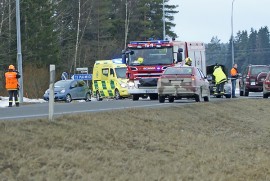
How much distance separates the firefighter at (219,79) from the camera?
31766 mm

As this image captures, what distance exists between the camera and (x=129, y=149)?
1306 centimetres

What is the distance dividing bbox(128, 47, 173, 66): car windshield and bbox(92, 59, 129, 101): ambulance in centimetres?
887

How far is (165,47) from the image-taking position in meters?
30.7

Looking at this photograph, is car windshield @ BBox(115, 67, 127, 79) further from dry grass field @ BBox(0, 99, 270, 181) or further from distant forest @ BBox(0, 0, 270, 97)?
dry grass field @ BBox(0, 99, 270, 181)

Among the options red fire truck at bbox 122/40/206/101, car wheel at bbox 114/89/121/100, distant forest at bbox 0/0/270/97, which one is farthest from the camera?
distant forest at bbox 0/0/270/97

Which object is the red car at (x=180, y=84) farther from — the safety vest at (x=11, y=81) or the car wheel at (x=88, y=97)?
the car wheel at (x=88, y=97)

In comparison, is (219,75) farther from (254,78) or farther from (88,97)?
(88,97)

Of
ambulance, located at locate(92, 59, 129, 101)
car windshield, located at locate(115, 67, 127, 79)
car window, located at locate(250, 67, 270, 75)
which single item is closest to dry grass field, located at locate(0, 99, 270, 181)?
car window, located at locate(250, 67, 270, 75)

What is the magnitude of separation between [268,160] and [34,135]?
496 centimetres

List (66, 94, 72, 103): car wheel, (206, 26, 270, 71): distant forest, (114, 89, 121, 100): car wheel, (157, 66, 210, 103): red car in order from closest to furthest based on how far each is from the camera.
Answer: (157, 66, 210, 103): red car, (66, 94, 72, 103): car wheel, (114, 89, 121, 100): car wheel, (206, 26, 270, 71): distant forest

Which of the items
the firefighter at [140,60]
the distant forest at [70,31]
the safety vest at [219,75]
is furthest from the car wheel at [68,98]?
the safety vest at [219,75]

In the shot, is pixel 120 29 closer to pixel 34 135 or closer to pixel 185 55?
pixel 185 55

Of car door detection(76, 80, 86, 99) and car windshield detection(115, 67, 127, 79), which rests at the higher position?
car windshield detection(115, 67, 127, 79)

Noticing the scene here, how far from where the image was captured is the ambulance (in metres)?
40.0
